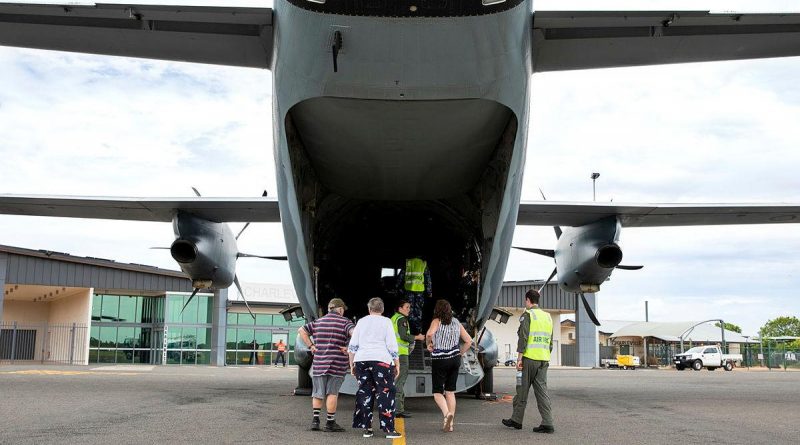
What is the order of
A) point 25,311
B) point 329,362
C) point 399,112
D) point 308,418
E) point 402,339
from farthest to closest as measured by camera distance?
point 25,311 < point 308,418 < point 402,339 < point 329,362 < point 399,112

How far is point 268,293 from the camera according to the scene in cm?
3809

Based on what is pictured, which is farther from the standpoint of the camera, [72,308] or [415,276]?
[72,308]

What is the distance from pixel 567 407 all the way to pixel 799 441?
12.6 feet

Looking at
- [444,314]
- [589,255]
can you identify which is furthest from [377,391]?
[589,255]

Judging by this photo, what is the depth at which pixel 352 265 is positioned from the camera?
513 inches

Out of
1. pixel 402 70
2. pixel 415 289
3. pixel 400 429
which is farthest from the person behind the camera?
pixel 415 289

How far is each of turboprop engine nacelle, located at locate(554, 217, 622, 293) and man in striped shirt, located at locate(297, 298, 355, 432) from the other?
19.6ft

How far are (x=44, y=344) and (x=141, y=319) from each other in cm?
481

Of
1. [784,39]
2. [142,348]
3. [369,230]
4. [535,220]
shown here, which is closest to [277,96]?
[784,39]

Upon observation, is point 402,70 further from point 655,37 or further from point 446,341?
point 446,341

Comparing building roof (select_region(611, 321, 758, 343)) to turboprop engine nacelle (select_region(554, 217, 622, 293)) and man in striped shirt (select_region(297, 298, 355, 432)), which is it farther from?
man in striped shirt (select_region(297, 298, 355, 432))

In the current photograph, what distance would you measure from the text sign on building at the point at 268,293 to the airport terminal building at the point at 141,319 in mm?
51

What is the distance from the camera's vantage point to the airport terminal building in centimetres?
3225

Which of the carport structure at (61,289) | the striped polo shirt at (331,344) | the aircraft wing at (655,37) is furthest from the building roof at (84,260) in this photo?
the aircraft wing at (655,37)
